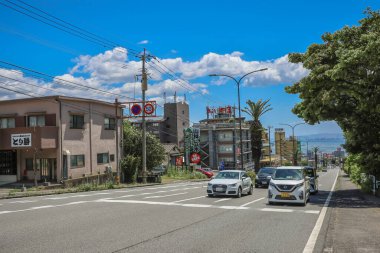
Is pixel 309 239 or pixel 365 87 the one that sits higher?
pixel 365 87

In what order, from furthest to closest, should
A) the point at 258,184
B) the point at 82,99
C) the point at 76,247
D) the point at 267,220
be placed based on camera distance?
the point at 82,99 < the point at 258,184 < the point at 267,220 < the point at 76,247

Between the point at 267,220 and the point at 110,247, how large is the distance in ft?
19.3

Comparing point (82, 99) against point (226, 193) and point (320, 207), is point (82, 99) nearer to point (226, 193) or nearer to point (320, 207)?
point (226, 193)

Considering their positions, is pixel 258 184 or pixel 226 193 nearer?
pixel 226 193

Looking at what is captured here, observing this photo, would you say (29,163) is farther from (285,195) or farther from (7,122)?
(285,195)

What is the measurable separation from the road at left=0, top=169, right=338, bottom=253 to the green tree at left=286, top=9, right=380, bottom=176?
19.1 feet

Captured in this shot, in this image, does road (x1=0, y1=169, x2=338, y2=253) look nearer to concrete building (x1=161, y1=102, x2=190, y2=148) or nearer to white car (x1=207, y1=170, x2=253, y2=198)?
white car (x1=207, y1=170, x2=253, y2=198)

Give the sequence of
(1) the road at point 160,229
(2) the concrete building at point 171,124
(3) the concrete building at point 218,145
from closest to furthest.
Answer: (1) the road at point 160,229
(3) the concrete building at point 218,145
(2) the concrete building at point 171,124

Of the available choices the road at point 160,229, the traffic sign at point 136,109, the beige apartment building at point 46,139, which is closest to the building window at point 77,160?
the beige apartment building at point 46,139

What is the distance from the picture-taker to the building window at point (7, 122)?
1409 inches

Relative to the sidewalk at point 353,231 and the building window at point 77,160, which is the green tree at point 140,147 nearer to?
the building window at point 77,160

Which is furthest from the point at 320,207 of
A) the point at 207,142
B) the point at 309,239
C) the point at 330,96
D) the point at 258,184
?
the point at 207,142

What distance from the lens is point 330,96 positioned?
18.4 meters

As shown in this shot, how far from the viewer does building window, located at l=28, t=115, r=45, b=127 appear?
34750 millimetres
